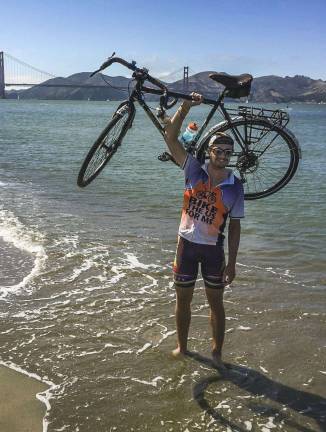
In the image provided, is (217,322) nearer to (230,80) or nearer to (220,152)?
(220,152)

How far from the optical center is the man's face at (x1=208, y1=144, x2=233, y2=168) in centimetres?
476

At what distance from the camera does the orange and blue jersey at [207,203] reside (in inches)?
191

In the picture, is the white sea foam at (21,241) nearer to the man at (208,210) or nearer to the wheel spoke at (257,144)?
the man at (208,210)

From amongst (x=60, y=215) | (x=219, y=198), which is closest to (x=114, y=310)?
(x=219, y=198)

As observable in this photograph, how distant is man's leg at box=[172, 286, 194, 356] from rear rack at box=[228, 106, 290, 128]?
2045 mm

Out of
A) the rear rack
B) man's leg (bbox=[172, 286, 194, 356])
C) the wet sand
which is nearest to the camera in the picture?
the wet sand

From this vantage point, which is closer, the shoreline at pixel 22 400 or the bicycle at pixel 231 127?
the shoreline at pixel 22 400

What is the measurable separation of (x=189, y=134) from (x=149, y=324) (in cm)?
224

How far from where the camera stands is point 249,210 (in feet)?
40.4

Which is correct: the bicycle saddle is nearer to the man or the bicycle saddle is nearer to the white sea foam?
the man

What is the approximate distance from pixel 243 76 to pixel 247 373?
9.89 feet

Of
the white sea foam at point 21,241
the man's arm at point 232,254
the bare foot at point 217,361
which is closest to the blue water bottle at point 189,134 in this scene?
the man's arm at point 232,254

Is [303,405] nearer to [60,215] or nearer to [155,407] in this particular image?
[155,407]

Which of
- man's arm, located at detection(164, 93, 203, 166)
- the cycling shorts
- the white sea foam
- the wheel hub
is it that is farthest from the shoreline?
the wheel hub
